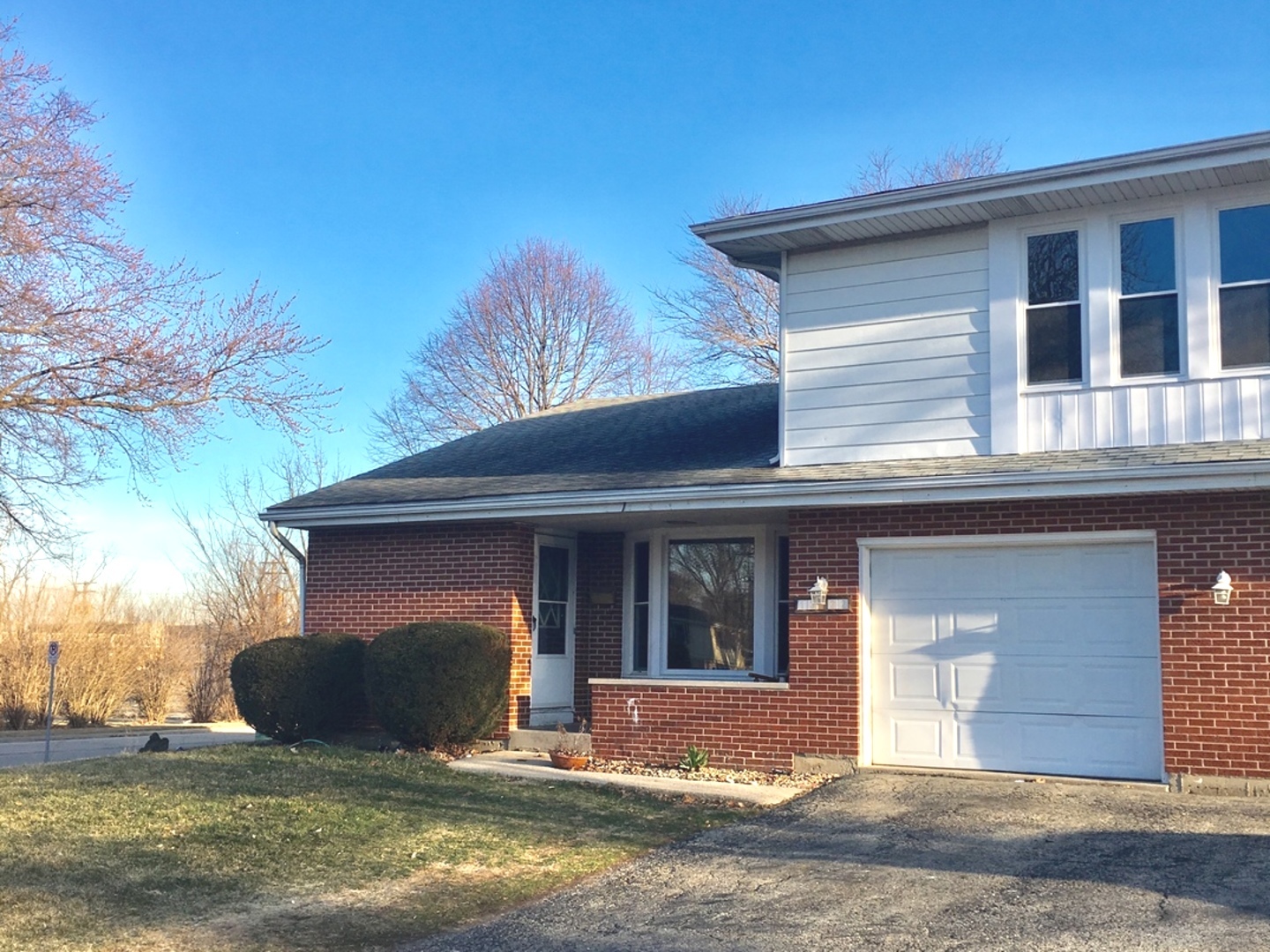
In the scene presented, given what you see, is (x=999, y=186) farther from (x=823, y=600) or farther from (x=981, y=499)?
(x=823, y=600)

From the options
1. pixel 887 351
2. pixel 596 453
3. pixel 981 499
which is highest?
pixel 887 351

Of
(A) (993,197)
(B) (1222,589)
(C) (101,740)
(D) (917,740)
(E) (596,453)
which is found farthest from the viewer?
(C) (101,740)

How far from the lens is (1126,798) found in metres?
9.80

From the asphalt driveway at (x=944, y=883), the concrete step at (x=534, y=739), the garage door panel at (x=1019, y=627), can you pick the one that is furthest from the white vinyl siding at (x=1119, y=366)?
the concrete step at (x=534, y=739)

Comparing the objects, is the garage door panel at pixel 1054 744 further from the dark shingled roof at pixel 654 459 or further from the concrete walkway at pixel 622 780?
the dark shingled roof at pixel 654 459

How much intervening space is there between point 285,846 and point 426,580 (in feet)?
19.7

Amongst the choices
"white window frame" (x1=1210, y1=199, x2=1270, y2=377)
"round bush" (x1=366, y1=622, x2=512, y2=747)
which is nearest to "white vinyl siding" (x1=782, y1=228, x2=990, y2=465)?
"white window frame" (x1=1210, y1=199, x2=1270, y2=377)

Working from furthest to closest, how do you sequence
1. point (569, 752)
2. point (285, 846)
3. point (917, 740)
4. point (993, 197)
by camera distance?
1. point (569, 752)
2. point (917, 740)
3. point (993, 197)
4. point (285, 846)

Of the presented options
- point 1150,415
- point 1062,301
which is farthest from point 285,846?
point 1062,301

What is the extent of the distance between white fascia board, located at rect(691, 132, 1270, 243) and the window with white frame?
3564mm

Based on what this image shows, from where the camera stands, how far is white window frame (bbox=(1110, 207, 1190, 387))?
10.8 metres

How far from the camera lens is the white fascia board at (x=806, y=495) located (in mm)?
9977

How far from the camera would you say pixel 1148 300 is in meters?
11.0

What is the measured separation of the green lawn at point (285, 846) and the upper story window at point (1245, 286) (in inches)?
234
